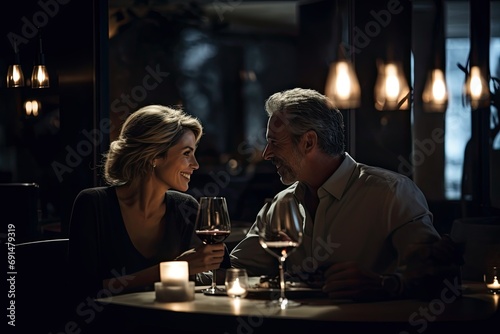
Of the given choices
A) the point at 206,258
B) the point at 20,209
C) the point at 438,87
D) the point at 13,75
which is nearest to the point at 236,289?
the point at 206,258

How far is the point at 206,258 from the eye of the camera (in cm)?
227

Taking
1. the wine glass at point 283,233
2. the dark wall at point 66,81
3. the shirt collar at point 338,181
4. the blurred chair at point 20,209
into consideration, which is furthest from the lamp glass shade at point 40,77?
the wine glass at point 283,233

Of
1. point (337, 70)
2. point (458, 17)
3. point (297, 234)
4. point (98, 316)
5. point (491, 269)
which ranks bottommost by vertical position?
point (98, 316)

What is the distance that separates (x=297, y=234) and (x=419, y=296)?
37cm

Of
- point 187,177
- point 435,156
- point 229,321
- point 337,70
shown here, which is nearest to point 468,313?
point 229,321

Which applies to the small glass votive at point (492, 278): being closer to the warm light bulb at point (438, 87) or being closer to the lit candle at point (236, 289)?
the lit candle at point (236, 289)

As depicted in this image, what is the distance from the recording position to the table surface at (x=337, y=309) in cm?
170

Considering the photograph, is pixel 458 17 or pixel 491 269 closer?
pixel 491 269

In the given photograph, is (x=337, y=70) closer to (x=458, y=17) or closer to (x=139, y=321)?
(x=139, y=321)

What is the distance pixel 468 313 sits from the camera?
176 cm

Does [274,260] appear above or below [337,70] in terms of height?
below

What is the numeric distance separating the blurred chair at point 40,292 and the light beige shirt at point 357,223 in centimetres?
66

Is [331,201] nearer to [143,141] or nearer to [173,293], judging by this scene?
[143,141]

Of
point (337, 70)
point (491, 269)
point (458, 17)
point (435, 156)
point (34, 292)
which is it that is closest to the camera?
point (491, 269)
